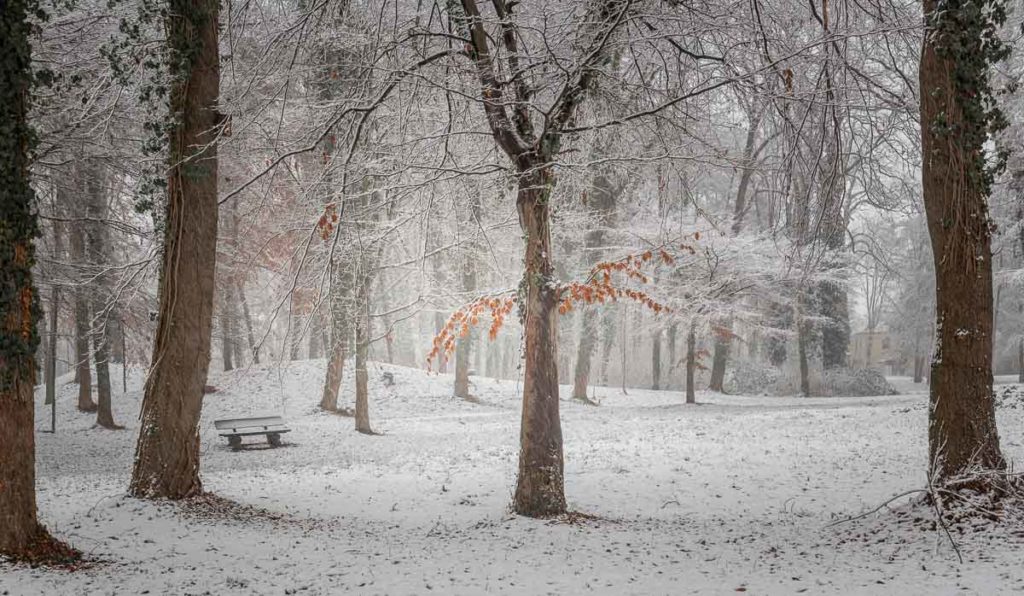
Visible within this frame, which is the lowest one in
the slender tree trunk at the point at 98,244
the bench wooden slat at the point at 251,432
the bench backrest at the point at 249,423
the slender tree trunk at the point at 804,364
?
the bench wooden slat at the point at 251,432

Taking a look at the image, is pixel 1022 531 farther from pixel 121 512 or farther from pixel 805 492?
pixel 121 512

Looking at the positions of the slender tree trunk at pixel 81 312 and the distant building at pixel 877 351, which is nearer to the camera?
the slender tree trunk at pixel 81 312

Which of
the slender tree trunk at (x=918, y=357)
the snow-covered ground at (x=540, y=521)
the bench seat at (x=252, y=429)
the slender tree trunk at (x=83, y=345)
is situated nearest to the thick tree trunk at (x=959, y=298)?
the snow-covered ground at (x=540, y=521)

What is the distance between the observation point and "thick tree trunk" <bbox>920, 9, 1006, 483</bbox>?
17.6ft

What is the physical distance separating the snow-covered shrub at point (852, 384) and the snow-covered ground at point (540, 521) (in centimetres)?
981

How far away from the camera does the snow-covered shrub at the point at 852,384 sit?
23.3 m

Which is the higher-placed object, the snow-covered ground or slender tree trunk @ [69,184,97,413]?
slender tree trunk @ [69,184,97,413]

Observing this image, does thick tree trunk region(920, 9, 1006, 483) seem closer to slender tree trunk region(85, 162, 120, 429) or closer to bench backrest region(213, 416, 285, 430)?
slender tree trunk region(85, 162, 120, 429)

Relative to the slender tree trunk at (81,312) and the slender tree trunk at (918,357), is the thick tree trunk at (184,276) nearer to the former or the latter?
the slender tree trunk at (81,312)

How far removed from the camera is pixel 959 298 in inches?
213

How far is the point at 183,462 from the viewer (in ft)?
22.6

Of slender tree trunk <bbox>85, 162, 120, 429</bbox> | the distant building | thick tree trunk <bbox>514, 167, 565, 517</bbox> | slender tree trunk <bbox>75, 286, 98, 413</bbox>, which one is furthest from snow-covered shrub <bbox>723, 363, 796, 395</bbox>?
the distant building

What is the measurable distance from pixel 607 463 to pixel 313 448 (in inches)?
242

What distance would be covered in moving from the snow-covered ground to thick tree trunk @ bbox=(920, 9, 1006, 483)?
0.72 metres
